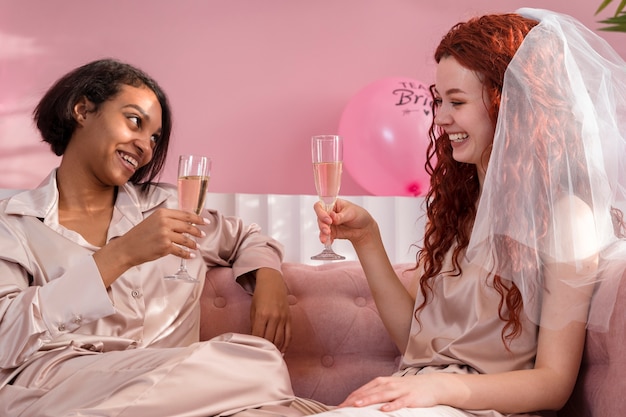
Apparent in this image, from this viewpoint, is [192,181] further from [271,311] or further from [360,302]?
[360,302]

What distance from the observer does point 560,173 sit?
1.71m

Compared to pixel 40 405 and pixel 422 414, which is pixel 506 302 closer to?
pixel 422 414

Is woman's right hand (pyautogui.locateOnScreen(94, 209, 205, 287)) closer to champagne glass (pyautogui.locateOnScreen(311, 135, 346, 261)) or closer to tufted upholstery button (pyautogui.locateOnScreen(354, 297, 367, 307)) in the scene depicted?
champagne glass (pyautogui.locateOnScreen(311, 135, 346, 261))

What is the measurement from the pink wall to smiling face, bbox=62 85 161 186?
6.25 ft

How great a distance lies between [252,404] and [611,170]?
903 mm

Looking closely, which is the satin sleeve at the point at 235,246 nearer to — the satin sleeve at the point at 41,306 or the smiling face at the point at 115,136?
the smiling face at the point at 115,136

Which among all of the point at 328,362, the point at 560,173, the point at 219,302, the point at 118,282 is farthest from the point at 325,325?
the point at 560,173

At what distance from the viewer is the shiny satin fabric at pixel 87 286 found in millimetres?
1949

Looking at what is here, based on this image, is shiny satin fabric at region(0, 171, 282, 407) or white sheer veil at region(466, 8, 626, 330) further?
shiny satin fabric at region(0, 171, 282, 407)

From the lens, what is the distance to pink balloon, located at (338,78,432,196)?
142 inches

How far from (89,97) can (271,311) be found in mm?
835

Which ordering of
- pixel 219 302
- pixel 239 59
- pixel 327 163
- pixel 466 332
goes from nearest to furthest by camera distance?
1. pixel 466 332
2. pixel 327 163
3. pixel 219 302
4. pixel 239 59

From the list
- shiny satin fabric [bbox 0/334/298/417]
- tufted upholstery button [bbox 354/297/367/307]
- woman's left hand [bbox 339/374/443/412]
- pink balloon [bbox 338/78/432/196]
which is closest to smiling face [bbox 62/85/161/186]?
shiny satin fabric [bbox 0/334/298/417]

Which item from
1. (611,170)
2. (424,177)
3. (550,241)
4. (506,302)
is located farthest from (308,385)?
(424,177)
